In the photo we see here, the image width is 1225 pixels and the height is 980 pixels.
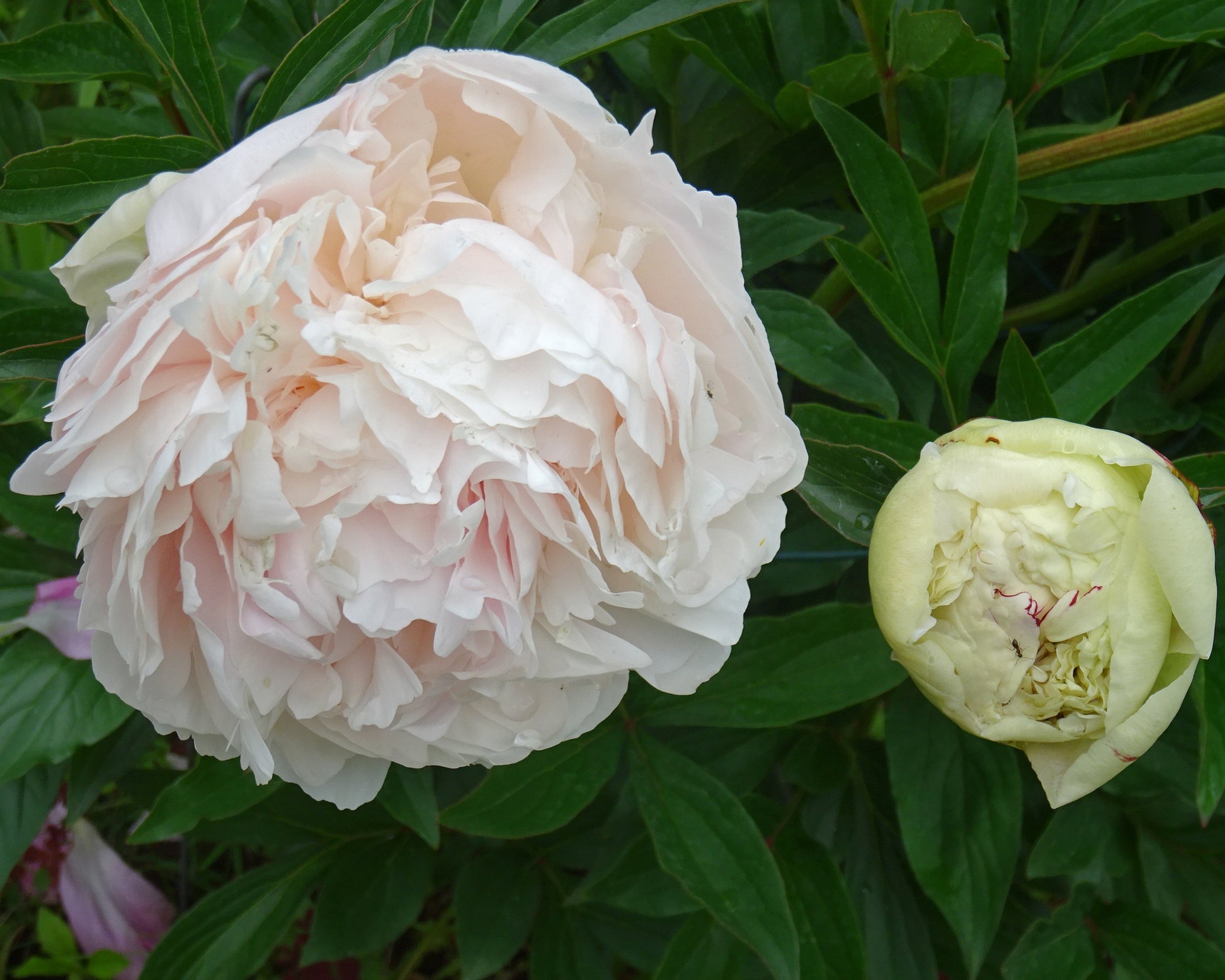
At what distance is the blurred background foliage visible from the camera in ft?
1.72

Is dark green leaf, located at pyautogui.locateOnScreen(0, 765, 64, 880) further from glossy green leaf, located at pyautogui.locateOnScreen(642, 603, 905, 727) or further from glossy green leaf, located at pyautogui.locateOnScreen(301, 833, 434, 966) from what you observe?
glossy green leaf, located at pyautogui.locateOnScreen(642, 603, 905, 727)

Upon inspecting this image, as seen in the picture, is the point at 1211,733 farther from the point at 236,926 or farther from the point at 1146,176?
the point at 236,926

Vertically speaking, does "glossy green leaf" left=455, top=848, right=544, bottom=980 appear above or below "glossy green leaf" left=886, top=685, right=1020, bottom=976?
below

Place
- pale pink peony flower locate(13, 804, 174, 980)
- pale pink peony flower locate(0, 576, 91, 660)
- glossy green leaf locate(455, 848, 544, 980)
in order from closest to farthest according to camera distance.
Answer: pale pink peony flower locate(0, 576, 91, 660)
glossy green leaf locate(455, 848, 544, 980)
pale pink peony flower locate(13, 804, 174, 980)

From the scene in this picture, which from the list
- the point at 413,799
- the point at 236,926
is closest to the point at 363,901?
the point at 236,926

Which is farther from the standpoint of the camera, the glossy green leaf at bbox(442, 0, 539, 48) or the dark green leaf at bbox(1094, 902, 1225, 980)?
the dark green leaf at bbox(1094, 902, 1225, 980)

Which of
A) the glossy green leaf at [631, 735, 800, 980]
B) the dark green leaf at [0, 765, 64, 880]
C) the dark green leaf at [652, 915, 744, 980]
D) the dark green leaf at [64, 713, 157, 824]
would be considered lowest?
the dark green leaf at [652, 915, 744, 980]

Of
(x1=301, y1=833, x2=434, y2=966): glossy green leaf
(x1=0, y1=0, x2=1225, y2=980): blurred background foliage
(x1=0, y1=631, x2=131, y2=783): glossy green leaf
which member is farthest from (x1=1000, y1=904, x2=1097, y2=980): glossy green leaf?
(x1=0, y1=631, x2=131, y2=783): glossy green leaf

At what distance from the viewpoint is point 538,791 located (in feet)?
2.13

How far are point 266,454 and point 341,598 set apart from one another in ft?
0.23

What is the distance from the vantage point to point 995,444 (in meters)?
0.45

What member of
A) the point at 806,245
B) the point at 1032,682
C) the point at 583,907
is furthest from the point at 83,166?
the point at 583,907

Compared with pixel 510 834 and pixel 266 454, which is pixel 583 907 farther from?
pixel 266 454

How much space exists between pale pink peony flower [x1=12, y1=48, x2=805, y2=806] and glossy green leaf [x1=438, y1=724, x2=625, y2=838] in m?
0.20
